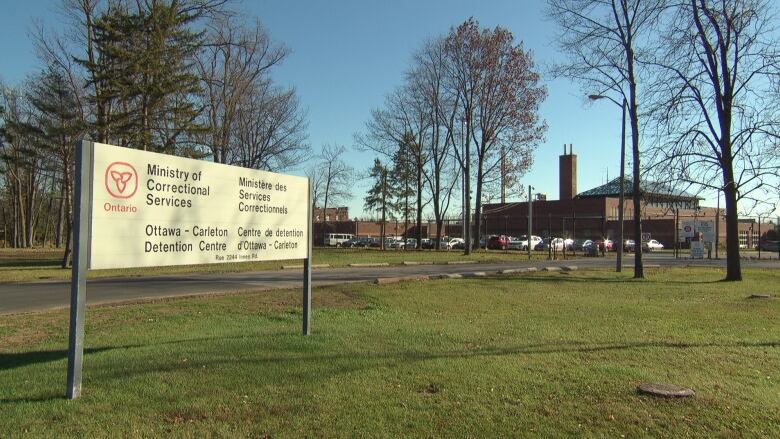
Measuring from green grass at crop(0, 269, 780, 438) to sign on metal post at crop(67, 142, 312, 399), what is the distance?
82cm

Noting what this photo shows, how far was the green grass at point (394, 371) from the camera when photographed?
4.63 metres

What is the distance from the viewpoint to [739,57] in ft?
65.5

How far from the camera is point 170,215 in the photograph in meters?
6.56

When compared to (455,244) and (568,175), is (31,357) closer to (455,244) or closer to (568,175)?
(455,244)

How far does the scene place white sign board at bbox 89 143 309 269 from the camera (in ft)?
19.0

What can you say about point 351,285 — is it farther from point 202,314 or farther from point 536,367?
point 536,367

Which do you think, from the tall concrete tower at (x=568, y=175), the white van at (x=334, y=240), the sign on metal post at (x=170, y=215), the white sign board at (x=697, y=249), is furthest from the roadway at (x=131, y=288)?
the tall concrete tower at (x=568, y=175)

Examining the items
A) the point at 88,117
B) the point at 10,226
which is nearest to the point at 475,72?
the point at 88,117

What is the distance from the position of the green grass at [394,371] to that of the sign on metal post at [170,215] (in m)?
0.82

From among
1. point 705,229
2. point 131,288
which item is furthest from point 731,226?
point 131,288

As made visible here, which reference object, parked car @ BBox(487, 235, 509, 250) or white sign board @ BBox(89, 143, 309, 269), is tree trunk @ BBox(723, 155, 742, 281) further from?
parked car @ BBox(487, 235, 509, 250)

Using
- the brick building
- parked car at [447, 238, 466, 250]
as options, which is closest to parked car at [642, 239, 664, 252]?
the brick building

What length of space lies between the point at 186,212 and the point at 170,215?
259 mm

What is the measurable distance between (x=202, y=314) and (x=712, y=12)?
62.9ft
